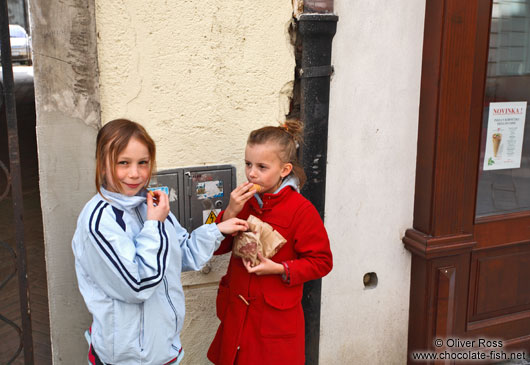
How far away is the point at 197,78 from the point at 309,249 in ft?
3.25

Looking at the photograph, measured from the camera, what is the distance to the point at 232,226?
Result: 86.0 inches

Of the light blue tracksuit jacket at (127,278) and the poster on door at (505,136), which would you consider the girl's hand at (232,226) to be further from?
the poster on door at (505,136)

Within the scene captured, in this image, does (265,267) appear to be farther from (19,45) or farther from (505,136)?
(19,45)

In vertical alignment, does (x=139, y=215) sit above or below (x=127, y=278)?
above

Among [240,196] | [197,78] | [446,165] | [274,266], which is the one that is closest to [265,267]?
[274,266]

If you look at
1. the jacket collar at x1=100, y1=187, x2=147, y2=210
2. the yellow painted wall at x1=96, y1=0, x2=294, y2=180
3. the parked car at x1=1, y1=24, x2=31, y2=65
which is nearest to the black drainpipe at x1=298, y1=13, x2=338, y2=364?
the yellow painted wall at x1=96, y1=0, x2=294, y2=180

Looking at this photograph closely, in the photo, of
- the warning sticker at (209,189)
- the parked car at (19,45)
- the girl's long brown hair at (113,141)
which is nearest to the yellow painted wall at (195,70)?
the warning sticker at (209,189)

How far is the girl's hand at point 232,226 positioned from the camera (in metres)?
2.18

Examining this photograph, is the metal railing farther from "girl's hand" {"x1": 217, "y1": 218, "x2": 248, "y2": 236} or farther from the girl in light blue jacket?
"girl's hand" {"x1": 217, "y1": 218, "x2": 248, "y2": 236}

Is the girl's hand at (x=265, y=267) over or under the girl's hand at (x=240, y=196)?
under

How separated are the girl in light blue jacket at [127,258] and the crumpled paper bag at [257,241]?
0.30 meters

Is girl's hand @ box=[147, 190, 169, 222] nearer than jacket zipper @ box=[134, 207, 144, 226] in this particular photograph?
Yes

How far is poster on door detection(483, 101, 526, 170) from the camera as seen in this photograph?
344 cm

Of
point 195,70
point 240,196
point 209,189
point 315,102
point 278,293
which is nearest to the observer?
point 240,196
